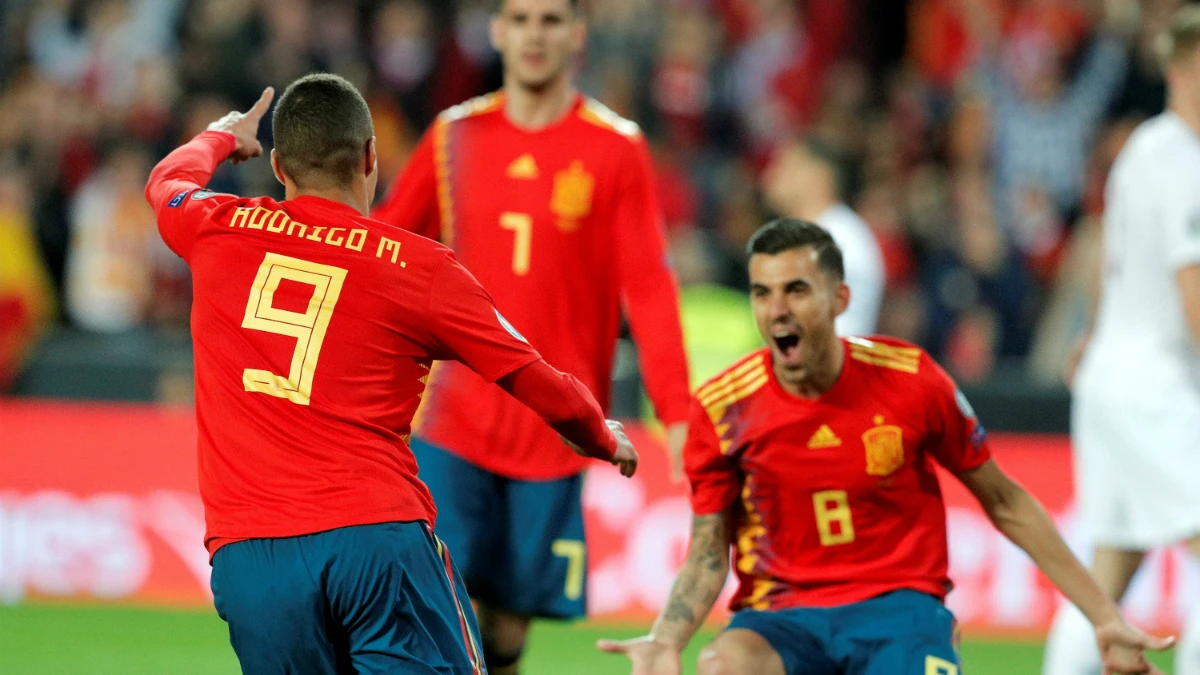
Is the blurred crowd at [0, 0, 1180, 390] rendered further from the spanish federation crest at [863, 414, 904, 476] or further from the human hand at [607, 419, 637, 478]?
the human hand at [607, 419, 637, 478]

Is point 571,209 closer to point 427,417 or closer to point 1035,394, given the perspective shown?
point 427,417

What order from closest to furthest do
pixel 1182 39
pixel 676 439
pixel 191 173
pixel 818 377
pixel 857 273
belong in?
1. pixel 191 173
2. pixel 818 377
3. pixel 676 439
4. pixel 1182 39
5. pixel 857 273

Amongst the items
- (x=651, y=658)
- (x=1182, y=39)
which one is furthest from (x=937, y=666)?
(x=1182, y=39)

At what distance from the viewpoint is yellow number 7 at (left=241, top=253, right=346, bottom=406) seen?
3.80m

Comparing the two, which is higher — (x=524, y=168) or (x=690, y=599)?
(x=524, y=168)

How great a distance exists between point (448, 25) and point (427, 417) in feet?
27.2

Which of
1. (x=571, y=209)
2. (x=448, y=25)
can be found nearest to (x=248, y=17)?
(x=448, y=25)

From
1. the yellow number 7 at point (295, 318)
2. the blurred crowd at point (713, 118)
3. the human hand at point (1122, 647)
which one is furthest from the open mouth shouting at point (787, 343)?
the blurred crowd at point (713, 118)

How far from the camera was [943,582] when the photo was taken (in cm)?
493

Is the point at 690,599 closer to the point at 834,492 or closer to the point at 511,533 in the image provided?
the point at 834,492

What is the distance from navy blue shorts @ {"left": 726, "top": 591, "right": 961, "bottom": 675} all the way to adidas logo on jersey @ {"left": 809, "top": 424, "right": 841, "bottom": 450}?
464 mm

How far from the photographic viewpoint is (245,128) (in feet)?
15.3

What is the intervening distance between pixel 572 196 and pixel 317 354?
1.94 m

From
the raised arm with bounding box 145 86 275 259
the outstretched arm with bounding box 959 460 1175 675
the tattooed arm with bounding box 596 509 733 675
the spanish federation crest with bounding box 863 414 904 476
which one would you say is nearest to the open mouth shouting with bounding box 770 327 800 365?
the spanish federation crest with bounding box 863 414 904 476
